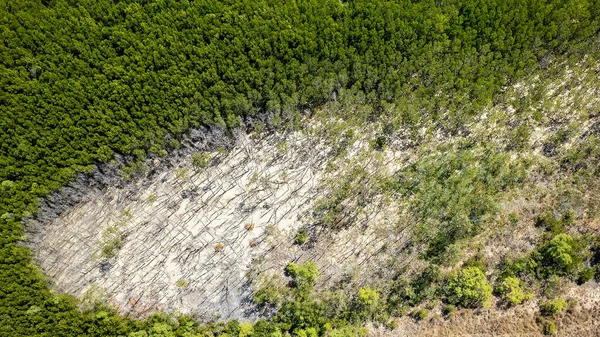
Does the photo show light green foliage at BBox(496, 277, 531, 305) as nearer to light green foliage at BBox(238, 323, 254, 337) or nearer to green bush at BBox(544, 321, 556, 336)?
green bush at BBox(544, 321, 556, 336)

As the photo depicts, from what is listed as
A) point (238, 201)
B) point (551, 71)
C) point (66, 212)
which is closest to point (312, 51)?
point (238, 201)

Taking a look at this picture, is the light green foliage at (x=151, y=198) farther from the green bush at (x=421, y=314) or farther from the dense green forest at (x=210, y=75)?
the green bush at (x=421, y=314)

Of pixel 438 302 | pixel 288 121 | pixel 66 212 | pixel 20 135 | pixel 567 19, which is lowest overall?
pixel 438 302

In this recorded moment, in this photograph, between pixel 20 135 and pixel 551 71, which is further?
pixel 551 71

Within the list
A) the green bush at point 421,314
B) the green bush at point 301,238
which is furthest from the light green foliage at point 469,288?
the green bush at point 301,238

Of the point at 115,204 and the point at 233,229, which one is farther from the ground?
the point at 115,204

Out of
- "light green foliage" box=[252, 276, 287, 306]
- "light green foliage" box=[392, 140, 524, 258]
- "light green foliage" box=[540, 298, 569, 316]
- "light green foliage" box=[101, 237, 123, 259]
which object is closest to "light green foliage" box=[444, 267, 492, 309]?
"light green foliage" box=[392, 140, 524, 258]

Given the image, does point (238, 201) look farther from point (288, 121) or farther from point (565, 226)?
point (565, 226)
